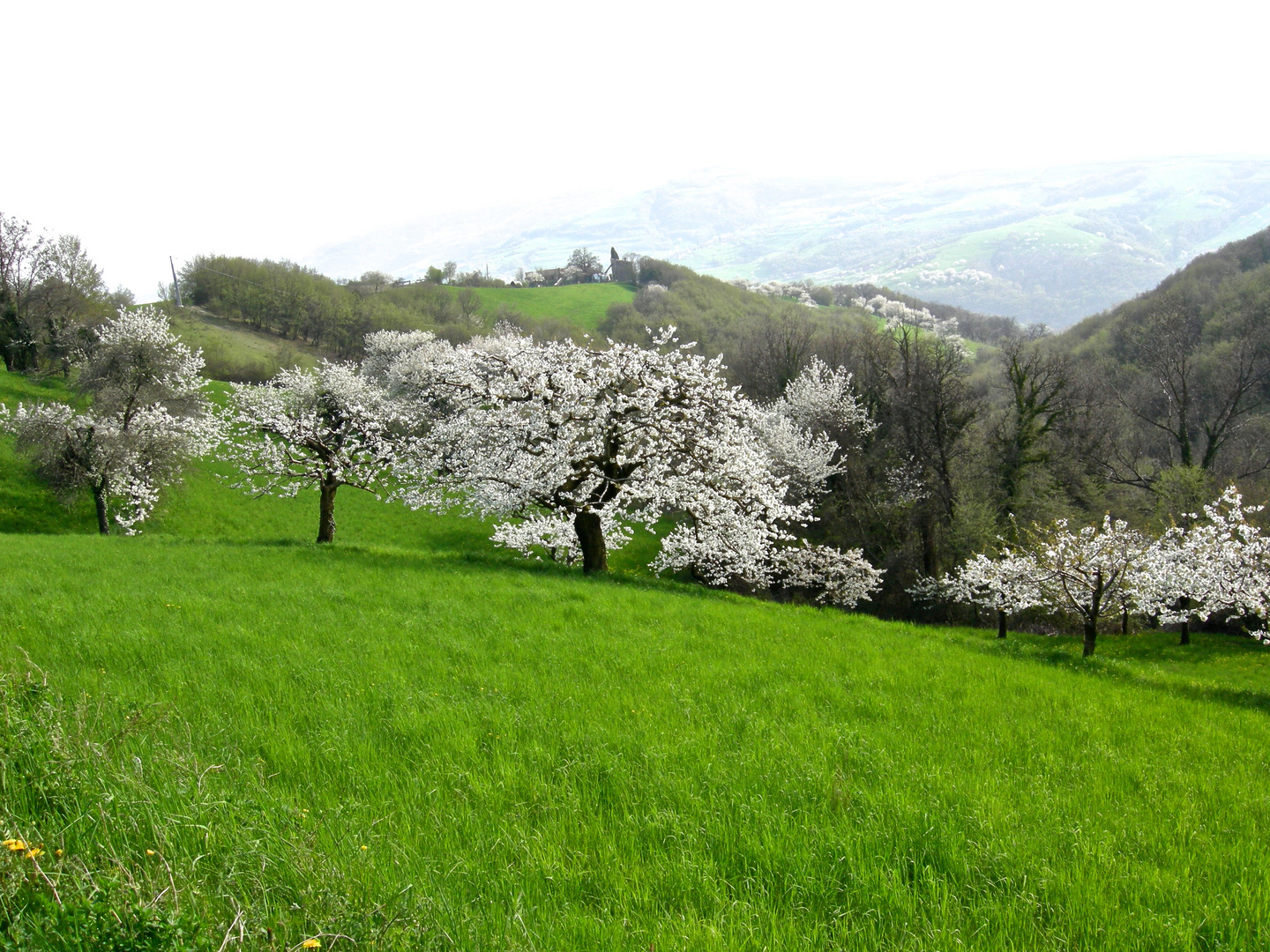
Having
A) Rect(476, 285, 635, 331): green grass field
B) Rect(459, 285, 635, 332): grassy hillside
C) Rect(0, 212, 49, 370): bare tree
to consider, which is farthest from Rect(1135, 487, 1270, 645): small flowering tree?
Rect(476, 285, 635, 331): green grass field

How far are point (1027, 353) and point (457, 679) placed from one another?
6267 centimetres

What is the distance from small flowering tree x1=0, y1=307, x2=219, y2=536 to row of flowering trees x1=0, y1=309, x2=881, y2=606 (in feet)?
0.26

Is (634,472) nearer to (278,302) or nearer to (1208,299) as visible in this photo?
(1208,299)

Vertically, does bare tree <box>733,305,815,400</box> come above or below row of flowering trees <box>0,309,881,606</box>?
above

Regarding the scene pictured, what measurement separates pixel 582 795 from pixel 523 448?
1784 centimetres

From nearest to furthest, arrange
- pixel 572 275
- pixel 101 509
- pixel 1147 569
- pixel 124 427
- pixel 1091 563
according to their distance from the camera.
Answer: pixel 1091 563
pixel 1147 569
pixel 101 509
pixel 124 427
pixel 572 275

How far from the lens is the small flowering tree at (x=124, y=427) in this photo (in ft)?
109

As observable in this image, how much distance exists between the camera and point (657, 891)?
413 cm

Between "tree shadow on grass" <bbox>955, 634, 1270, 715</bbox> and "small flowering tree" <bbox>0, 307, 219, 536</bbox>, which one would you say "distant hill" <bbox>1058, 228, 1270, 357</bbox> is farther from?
"small flowering tree" <bbox>0, 307, 219, 536</bbox>

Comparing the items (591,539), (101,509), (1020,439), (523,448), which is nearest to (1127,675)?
(591,539)

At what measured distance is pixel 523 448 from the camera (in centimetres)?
2258

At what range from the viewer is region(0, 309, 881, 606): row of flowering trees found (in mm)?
22094

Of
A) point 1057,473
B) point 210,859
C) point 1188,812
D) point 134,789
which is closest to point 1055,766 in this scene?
point 1188,812

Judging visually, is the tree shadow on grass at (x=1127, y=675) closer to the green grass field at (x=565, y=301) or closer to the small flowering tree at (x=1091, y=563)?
the small flowering tree at (x=1091, y=563)
